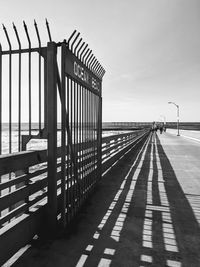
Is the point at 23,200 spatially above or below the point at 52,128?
below

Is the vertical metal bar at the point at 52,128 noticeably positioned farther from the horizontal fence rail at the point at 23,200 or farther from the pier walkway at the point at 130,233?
the pier walkway at the point at 130,233

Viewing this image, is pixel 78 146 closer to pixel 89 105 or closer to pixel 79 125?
pixel 79 125

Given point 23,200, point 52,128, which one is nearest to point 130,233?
point 23,200

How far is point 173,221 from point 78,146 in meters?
2.22

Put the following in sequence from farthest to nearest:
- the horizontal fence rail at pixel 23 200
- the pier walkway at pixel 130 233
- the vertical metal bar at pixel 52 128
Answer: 1. the vertical metal bar at pixel 52 128
2. the pier walkway at pixel 130 233
3. the horizontal fence rail at pixel 23 200

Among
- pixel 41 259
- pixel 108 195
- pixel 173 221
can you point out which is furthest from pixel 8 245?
pixel 108 195

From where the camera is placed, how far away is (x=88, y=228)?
3693 millimetres

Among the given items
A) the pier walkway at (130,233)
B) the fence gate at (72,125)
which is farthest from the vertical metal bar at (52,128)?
the pier walkway at (130,233)

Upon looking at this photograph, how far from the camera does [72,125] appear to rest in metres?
4.27

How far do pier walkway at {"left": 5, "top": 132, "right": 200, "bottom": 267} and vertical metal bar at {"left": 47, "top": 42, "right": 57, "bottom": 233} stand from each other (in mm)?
402

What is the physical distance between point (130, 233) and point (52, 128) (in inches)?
79.8

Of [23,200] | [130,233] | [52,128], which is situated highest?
[52,128]

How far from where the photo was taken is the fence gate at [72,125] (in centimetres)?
348

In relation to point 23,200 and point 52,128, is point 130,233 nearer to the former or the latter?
point 23,200
